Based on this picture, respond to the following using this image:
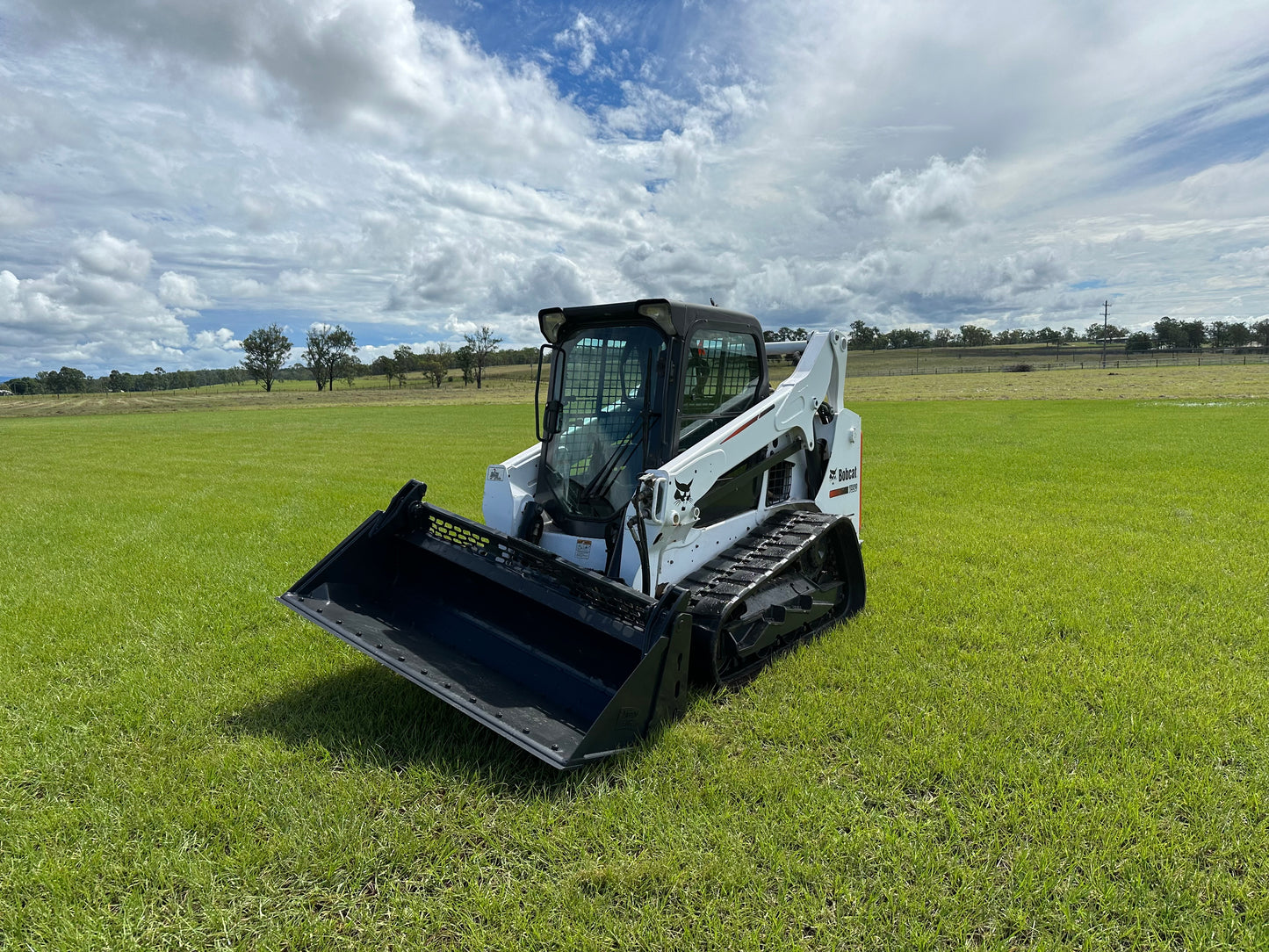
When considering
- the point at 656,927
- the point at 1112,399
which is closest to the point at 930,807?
the point at 656,927

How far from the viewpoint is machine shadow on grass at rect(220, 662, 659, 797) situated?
3.55 meters

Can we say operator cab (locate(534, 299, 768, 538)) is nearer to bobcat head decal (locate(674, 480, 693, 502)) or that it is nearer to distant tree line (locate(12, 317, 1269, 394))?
bobcat head decal (locate(674, 480, 693, 502))

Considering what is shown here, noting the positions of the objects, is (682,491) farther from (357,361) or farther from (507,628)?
(357,361)

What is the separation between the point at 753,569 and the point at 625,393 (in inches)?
58.2

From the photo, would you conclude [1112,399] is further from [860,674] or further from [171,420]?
[171,420]

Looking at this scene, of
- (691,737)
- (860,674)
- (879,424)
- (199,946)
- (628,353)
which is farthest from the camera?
(879,424)

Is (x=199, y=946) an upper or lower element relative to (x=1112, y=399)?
lower

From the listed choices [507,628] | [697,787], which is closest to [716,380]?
[507,628]

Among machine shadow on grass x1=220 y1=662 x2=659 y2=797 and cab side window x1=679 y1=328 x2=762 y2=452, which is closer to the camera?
machine shadow on grass x1=220 y1=662 x2=659 y2=797

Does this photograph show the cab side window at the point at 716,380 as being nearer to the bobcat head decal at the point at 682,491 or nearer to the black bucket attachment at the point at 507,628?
the bobcat head decal at the point at 682,491

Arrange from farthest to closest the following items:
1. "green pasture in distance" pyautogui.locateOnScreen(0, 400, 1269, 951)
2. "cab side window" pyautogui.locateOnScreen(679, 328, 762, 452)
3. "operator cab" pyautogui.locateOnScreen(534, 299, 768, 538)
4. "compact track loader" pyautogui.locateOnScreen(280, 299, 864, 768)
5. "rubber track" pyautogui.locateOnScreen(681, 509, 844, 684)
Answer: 1. "cab side window" pyautogui.locateOnScreen(679, 328, 762, 452)
2. "operator cab" pyautogui.locateOnScreen(534, 299, 768, 538)
3. "rubber track" pyautogui.locateOnScreen(681, 509, 844, 684)
4. "compact track loader" pyautogui.locateOnScreen(280, 299, 864, 768)
5. "green pasture in distance" pyautogui.locateOnScreen(0, 400, 1269, 951)

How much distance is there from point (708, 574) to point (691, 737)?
1.10 meters

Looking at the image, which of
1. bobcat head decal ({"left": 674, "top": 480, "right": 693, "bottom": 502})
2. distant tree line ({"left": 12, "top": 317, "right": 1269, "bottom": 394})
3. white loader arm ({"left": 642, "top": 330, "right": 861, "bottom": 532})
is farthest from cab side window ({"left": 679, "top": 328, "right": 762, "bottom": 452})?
distant tree line ({"left": 12, "top": 317, "right": 1269, "bottom": 394})

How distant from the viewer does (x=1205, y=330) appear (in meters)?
104
